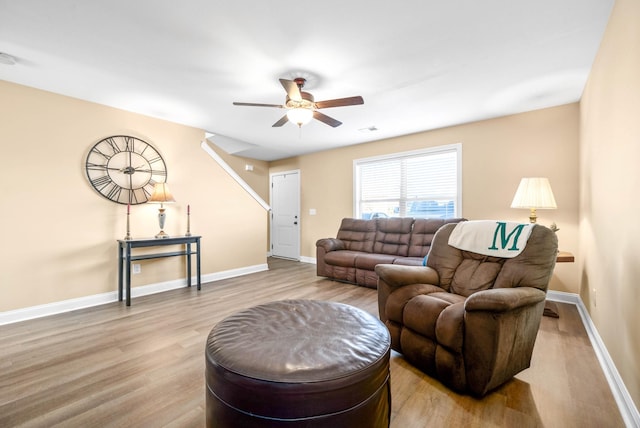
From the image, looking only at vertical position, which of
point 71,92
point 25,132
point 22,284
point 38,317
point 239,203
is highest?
point 71,92

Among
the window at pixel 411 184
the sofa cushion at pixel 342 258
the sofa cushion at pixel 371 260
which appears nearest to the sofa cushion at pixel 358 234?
the sofa cushion at pixel 342 258

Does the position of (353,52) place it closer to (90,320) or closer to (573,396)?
(573,396)

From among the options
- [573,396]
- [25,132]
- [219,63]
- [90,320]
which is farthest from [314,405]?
[25,132]

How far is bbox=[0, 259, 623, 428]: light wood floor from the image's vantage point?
1.44m

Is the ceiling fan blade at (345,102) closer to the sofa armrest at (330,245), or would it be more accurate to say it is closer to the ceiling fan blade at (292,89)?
the ceiling fan blade at (292,89)

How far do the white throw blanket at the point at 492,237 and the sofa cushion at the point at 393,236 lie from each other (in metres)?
1.86

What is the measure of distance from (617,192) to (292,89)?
2376mm

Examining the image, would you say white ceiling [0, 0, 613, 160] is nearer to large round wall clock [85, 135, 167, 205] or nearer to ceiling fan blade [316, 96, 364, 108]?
ceiling fan blade [316, 96, 364, 108]

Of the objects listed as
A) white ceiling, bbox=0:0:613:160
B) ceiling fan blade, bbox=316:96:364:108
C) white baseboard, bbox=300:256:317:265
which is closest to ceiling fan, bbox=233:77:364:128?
ceiling fan blade, bbox=316:96:364:108

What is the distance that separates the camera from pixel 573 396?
1605mm

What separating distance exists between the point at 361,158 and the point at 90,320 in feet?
14.8

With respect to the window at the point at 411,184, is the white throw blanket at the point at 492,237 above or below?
below

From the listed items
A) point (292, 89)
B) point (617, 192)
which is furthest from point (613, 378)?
point (292, 89)

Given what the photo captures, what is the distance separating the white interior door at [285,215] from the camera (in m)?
6.32
